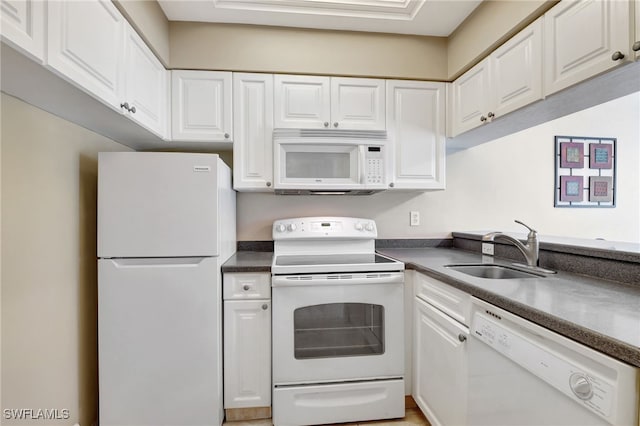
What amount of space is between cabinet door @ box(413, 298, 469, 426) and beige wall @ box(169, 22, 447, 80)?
1.60 metres

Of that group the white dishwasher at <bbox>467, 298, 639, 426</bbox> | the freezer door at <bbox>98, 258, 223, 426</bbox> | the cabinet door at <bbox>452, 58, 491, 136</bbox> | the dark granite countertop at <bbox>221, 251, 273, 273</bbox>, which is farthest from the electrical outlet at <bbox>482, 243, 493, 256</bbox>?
the freezer door at <bbox>98, 258, 223, 426</bbox>

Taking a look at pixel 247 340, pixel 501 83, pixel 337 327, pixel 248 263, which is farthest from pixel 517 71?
pixel 247 340

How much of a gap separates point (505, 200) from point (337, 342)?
1966 millimetres

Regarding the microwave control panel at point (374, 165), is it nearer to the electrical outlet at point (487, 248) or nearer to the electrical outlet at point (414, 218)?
the electrical outlet at point (414, 218)

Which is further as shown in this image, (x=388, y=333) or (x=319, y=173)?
(x=319, y=173)

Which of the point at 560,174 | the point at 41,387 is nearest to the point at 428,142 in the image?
the point at 560,174

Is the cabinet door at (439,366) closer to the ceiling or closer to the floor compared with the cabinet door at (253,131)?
closer to the floor

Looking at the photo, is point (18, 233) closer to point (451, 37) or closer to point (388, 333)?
point (388, 333)

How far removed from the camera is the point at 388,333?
1.72 m

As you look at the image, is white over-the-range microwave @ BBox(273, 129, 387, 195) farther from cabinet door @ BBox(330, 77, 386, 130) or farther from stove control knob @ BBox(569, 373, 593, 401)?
stove control knob @ BBox(569, 373, 593, 401)

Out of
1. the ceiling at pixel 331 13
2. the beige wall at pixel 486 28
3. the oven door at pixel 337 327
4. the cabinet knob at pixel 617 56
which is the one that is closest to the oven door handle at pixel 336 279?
the oven door at pixel 337 327

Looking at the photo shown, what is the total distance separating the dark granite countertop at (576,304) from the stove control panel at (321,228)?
0.77 m

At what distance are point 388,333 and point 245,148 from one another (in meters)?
1.48

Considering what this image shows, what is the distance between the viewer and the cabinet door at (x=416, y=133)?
2.09m
